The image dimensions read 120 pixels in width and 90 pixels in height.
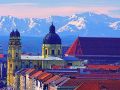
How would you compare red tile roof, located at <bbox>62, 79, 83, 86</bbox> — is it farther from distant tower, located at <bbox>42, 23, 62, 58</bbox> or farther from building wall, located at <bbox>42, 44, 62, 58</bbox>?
distant tower, located at <bbox>42, 23, 62, 58</bbox>

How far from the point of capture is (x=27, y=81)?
124 m

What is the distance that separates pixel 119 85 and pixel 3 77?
79184 millimetres

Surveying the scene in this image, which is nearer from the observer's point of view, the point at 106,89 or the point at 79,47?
the point at 106,89

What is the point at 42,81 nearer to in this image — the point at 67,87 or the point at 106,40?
the point at 67,87

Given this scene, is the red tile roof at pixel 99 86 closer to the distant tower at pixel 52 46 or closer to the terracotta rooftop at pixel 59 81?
the terracotta rooftop at pixel 59 81

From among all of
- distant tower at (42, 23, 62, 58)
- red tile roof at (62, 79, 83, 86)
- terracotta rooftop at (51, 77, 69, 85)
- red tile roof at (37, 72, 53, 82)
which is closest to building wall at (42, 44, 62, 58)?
distant tower at (42, 23, 62, 58)

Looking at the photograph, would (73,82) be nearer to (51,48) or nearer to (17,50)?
(17,50)

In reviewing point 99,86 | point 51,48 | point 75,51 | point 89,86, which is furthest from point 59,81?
point 75,51

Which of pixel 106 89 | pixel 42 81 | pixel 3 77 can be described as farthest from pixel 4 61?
pixel 106 89

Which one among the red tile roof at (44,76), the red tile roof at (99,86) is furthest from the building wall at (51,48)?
the red tile roof at (99,86)

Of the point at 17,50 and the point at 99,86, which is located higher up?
the point at 99,86

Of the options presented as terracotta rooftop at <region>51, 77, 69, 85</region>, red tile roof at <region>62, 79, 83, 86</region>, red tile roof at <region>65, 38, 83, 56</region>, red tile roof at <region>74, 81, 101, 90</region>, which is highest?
red tile roof at <region>74, 81, 101, 90</region>

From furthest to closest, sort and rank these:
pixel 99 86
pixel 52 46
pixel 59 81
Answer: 1. pixel 52 46
2. pixel 59 81
3. pixel 99 86

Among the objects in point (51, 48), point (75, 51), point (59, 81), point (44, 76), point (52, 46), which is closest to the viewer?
point (59, 81)
